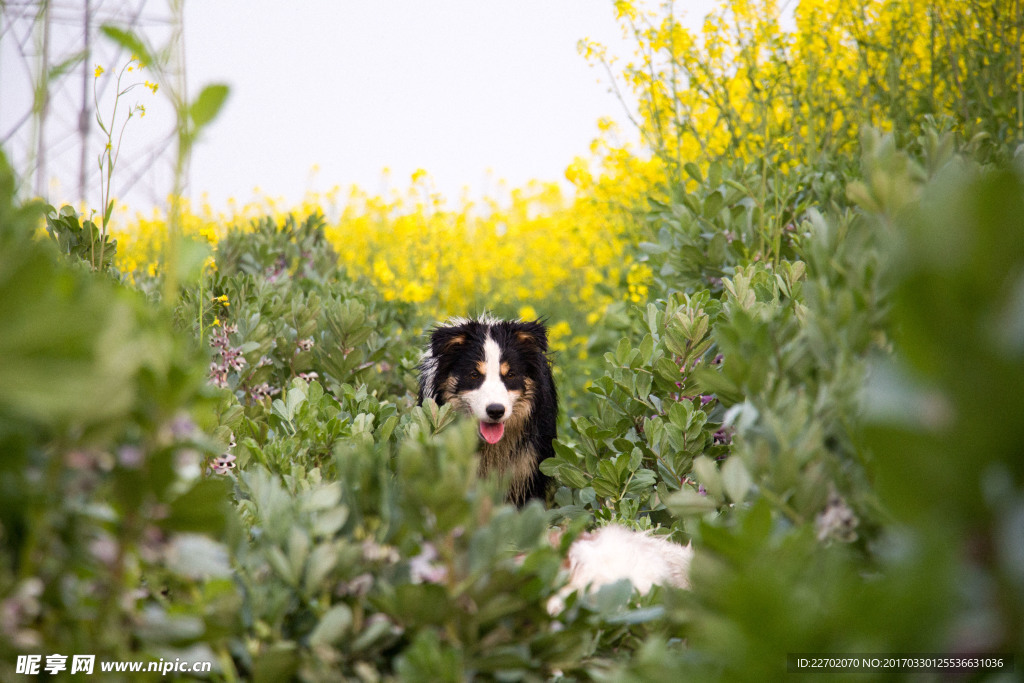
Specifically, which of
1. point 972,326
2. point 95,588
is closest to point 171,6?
point 95,588

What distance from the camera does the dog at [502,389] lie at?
3.47 m

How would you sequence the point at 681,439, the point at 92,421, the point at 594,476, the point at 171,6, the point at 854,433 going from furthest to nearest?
1. the point at 594,476
2. the point at 681,439
3. the point at 171,6
4. the point at 854,433
5. the point at 92,421

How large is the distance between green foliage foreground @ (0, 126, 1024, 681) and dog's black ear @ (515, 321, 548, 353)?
235 cm

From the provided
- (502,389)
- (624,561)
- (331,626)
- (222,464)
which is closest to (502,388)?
(502,389)

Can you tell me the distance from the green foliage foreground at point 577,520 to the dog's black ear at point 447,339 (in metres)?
2.30

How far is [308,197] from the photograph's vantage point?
9039 mm

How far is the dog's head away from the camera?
11.5ft

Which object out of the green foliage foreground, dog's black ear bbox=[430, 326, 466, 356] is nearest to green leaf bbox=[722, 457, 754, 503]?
the green foliage foreground

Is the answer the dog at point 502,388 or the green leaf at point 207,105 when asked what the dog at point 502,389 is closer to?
the dog at point 502,388

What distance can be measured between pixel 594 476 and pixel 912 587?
1823 millimetres

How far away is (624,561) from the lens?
1.54 metres

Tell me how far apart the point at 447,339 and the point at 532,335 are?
469 mm

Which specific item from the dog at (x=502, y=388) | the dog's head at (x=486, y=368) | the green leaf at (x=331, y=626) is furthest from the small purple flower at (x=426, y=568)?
the dog's head at (x=486, y=368)

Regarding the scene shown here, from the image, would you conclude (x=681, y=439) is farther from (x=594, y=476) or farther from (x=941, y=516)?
(x=941, y=516)
